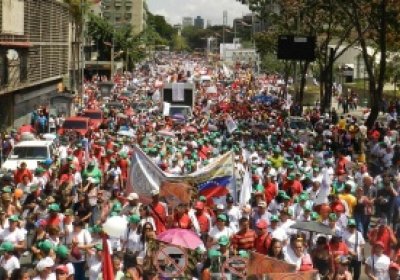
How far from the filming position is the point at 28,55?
146ft

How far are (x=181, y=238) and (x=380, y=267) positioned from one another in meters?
2.45

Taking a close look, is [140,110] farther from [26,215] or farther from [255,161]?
[26,215]

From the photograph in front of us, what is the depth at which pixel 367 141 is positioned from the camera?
29672mm

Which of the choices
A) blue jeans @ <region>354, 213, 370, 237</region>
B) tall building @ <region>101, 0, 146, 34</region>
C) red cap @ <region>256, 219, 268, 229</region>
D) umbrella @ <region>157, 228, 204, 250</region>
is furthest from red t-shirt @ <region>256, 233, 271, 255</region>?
tall building @ <region>101, 0, 146, 34</region>

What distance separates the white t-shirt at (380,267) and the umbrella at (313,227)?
114 cm

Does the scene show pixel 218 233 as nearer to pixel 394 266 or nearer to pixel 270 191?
pixel 394 266

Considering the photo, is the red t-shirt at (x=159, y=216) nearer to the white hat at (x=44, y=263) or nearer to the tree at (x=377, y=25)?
the white hat at (x=44, y=263)

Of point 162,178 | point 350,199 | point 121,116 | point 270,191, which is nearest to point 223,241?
point 162,178

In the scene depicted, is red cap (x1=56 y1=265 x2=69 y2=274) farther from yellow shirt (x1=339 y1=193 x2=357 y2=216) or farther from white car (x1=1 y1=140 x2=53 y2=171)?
white car (x1=1 y1=140 x2=53 y2=171)

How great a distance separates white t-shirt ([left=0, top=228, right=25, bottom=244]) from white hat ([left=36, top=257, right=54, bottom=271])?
1872mm

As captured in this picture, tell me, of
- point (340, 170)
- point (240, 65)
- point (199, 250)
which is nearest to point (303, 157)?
point (340, 170)

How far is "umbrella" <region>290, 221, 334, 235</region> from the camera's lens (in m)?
12.5

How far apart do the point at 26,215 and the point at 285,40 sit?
101 feet

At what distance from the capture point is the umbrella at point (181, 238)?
38.8 ft
